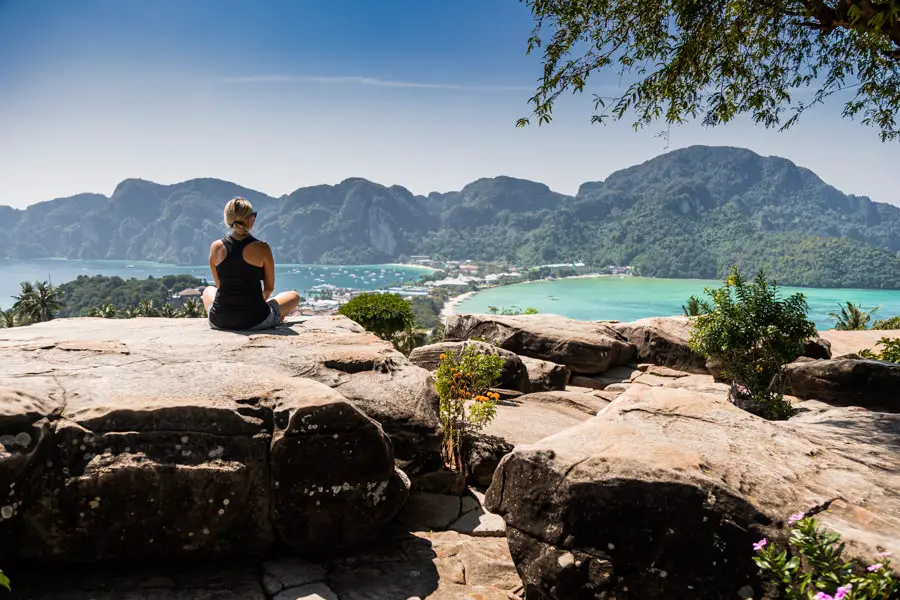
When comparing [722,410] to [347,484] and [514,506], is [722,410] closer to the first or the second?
[514,506]

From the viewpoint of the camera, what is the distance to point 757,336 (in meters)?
8.74

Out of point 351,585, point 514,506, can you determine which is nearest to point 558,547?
point 514,506

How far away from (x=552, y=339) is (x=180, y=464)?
11.6m

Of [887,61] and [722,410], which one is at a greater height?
[887,61]

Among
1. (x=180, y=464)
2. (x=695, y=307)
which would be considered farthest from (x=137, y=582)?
(x=695, y=307)

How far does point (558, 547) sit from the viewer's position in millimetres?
3850

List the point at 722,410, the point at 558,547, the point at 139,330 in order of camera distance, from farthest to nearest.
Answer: the point at 139,330, the point at 722,410, the point at 558,547

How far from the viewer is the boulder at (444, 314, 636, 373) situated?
14.5 metres

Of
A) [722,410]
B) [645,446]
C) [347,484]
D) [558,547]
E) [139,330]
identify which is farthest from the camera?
[139,330]

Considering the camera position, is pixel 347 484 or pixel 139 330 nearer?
pixel 347 484

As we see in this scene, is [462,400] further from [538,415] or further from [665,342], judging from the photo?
[665,342]

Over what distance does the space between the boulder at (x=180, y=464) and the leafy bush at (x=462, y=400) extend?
1628mm

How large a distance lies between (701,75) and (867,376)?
5802 millimetres

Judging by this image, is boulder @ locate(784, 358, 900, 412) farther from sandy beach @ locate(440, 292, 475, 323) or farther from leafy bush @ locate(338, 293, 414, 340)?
sandy beach @ locate(440, 292, 475, 323)
